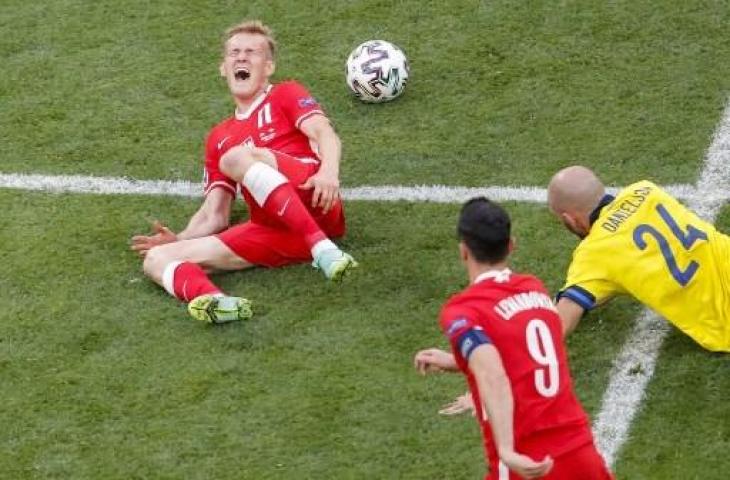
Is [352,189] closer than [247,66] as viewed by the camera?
No

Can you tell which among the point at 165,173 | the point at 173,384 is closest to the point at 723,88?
the point at 165,173

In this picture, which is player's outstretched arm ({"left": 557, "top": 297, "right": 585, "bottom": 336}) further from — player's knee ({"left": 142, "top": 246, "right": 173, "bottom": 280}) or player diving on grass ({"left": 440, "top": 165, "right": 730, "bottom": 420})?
player's knee ({"left": 142, "top": 246, "right": 173, "bottom": 280})

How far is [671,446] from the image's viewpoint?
21.4 ft

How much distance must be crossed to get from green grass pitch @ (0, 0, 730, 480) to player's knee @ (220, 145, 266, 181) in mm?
536

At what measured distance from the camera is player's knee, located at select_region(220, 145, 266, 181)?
7.93 metres

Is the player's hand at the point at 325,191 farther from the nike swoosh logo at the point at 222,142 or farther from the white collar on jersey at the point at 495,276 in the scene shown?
the white collar on jersey at the point at 495,276

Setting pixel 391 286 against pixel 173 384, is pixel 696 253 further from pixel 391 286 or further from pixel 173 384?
pixel 173 384

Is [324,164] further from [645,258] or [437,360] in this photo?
[437,360]

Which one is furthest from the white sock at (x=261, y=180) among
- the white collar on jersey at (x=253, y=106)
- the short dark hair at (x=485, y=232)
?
the short dark hair at (x=485, y=232)

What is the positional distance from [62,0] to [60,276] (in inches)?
134

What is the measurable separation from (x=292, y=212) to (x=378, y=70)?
69.7 inches

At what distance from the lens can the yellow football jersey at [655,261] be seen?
22.3 ft

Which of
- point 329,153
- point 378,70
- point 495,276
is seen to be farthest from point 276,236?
point 495,276

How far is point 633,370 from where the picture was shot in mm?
7031
